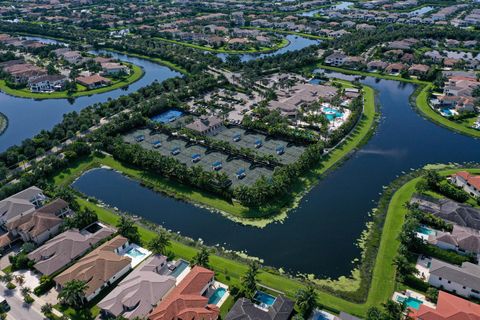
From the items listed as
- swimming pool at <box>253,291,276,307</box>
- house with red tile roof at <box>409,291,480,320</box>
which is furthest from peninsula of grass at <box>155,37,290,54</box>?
house with red tile roof at <box>409,291,480,320</box>

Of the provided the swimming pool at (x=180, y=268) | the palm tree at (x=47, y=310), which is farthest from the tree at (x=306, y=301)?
the palm tree at (x=47, y=310)

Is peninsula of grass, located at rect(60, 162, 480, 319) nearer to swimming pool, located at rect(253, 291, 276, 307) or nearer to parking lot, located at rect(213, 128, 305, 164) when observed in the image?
swimming pool, located at rect(253, 291, 276, 307)

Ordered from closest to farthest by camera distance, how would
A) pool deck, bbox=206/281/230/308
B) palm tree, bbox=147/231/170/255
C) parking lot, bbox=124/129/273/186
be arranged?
pool deck, bbox=206/281/230/308 → palm tree, bbox=147/231/170/255 → parking lot, bbox=124/129/273/186

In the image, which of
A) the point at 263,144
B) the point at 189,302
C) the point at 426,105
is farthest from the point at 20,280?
the point at 426,105

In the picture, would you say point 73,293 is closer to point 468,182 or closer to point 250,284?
point 250,284

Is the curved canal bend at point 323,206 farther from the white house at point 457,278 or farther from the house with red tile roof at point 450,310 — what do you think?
the house with red tile roof at point 450,310

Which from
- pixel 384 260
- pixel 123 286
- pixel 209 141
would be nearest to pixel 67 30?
pixel 209 141
